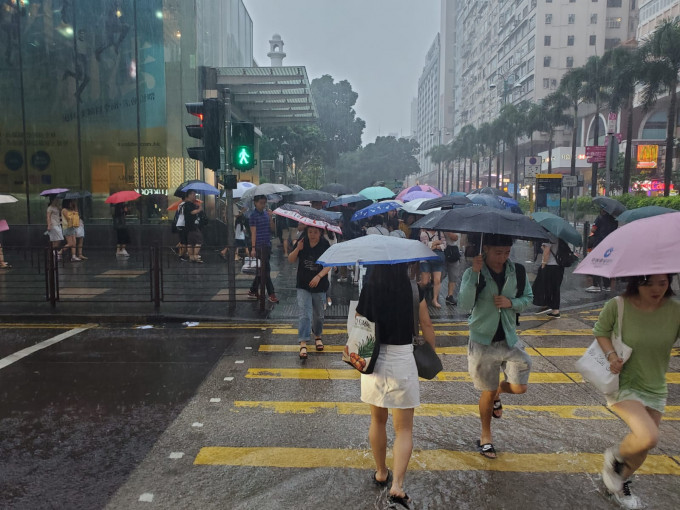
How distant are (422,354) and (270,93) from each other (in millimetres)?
19880

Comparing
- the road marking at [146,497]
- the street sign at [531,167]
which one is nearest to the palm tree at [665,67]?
the street sign at [531,167]

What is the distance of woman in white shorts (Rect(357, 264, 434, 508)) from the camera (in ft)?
12.2

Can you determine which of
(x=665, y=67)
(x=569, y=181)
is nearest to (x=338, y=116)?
(x=665, y=67)

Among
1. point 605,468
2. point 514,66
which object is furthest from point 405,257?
point 514,66

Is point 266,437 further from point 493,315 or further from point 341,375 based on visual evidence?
point 493,315

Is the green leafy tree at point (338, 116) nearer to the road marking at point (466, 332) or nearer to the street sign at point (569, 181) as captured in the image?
the street sign at point (569, 181)

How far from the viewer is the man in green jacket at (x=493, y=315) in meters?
4.33

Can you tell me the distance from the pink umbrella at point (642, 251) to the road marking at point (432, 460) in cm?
168

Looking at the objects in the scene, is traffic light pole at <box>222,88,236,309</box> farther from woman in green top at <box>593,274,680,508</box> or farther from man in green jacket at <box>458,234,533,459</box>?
woman in green top at <box>593,274,680,508</box>

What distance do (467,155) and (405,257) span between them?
340 ft

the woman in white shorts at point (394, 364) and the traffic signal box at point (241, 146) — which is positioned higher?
the traffic signal box at point (241, 146)

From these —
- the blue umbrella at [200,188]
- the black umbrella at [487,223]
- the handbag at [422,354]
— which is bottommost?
the handbag at [422,354]

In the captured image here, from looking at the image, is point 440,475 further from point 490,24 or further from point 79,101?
point 490,24

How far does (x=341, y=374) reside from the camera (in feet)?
21.7
